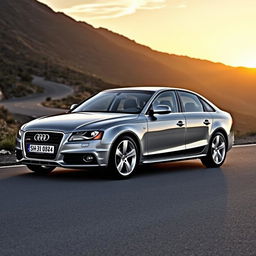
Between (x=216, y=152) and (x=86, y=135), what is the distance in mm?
3515

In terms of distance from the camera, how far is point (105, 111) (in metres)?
12.6

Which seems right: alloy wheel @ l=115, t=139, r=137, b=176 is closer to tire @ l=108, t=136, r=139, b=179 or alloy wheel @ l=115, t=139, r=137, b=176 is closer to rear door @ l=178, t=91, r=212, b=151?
tire @ l=108, t=136, r=139, b=179

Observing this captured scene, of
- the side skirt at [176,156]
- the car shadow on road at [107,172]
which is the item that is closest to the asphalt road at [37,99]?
the car shadow on road at [107,172]

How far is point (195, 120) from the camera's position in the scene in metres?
13.4

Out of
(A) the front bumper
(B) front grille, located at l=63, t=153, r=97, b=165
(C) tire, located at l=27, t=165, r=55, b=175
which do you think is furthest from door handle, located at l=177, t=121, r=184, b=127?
(C) tire, located at l=27, t=165, r=55, b=175

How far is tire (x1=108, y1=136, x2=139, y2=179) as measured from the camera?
11461 mm

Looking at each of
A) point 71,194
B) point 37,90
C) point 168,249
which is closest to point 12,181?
point 71,194

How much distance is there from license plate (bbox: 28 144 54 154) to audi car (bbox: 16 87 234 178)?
0.6 inches

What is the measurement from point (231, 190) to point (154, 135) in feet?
7.53

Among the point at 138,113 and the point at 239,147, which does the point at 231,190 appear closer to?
the point at 138,113

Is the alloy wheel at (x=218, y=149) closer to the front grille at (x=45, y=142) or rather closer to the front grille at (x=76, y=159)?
the front grille at (x=76, y=159)

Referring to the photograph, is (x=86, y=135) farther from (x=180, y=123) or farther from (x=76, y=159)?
(x=180, y=123)

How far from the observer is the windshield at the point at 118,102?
12.5 metres

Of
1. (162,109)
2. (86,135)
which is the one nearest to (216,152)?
(162,109)
